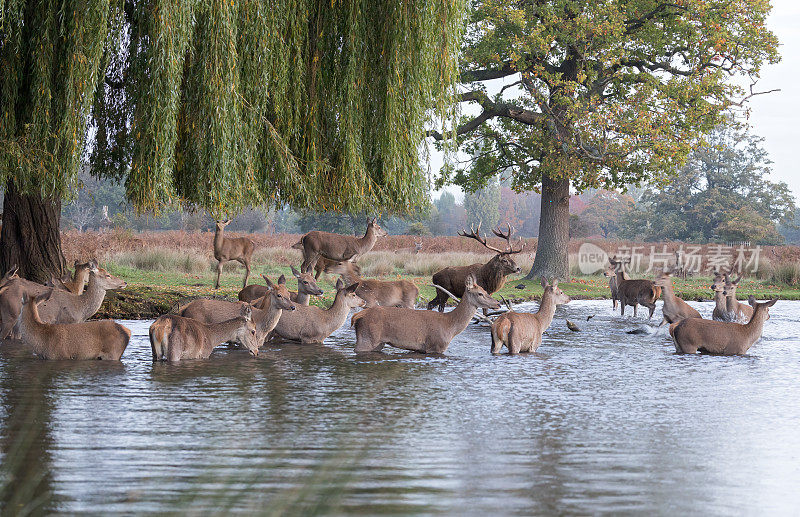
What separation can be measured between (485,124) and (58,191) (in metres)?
18.3

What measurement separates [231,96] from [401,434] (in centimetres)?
736

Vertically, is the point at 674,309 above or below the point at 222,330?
above

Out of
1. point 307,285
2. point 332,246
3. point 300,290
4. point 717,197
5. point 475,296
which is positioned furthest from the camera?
point 717,197

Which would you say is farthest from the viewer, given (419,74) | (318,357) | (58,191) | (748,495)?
(419,74)

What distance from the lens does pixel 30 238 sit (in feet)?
53.4

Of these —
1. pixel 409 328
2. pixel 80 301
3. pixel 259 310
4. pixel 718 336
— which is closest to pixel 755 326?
pixel 718 336

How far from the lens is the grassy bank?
57.8ft

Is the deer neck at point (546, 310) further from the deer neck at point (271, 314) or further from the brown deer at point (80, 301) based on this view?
the brown deer at point (80, 301)

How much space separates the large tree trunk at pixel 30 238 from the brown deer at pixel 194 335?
233 inches

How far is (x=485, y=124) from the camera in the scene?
29547mm

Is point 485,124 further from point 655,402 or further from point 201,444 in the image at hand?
point 201,444

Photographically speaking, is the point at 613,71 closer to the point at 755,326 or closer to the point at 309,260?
the point at 309,260

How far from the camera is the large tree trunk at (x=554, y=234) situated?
29109 mm

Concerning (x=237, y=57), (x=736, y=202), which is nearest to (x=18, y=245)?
(x=237, y=57)
